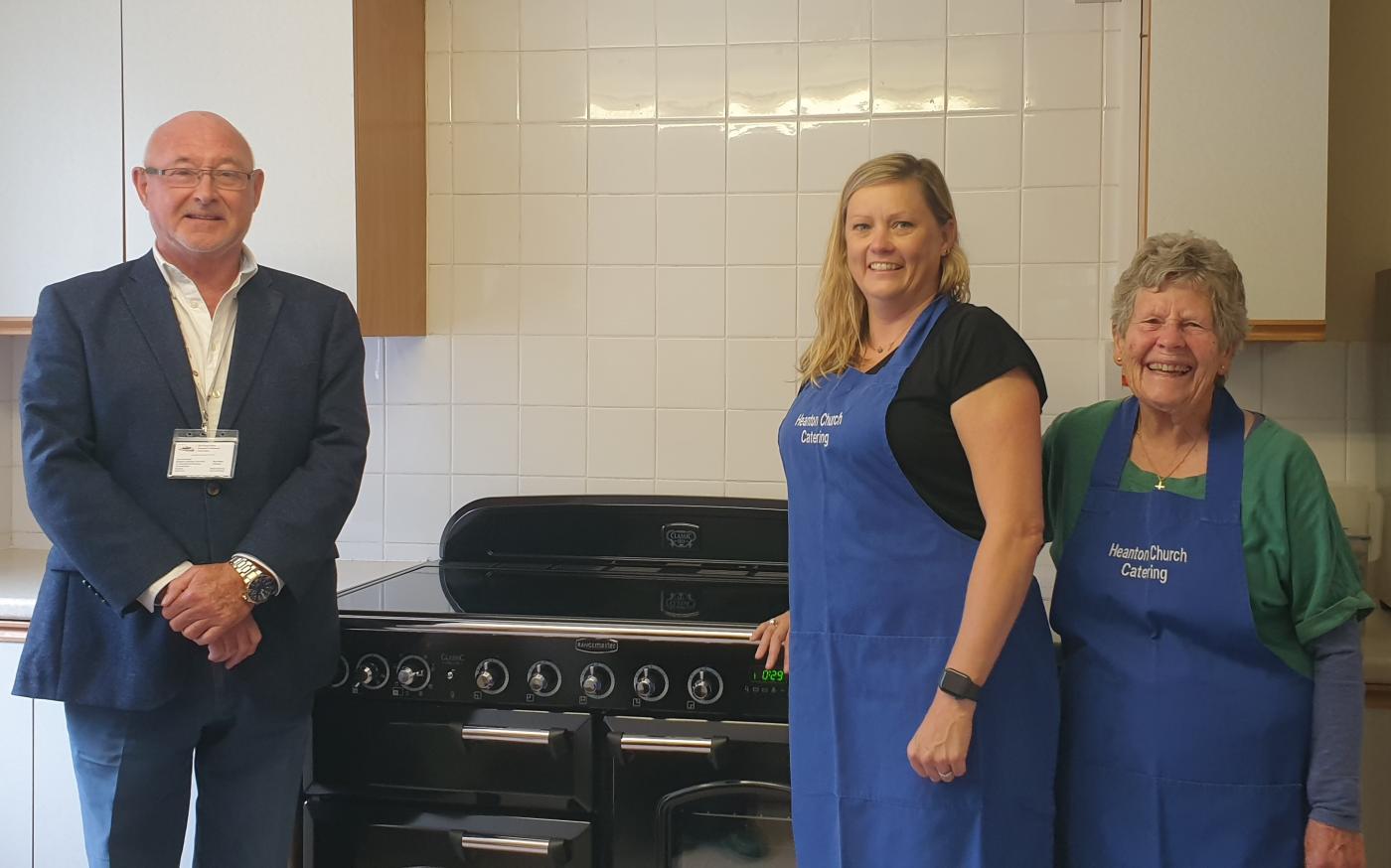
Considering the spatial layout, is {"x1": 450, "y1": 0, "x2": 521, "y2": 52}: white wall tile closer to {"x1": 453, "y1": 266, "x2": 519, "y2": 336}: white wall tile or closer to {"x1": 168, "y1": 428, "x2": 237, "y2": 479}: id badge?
{"x1": 453, "y1": 266, "x2": 519, "y2": 336}: white wall tile

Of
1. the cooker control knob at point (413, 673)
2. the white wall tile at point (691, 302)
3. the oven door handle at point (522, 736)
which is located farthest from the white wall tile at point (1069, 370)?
the cooker control knob at point (413, 673)

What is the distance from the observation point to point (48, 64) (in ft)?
7.61

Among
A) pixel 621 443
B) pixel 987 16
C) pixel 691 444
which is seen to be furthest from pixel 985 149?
pixel 621 443

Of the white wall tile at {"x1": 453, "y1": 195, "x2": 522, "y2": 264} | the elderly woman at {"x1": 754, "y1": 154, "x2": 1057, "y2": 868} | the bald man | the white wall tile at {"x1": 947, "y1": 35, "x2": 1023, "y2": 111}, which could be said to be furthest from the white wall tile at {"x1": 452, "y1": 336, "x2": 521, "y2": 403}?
the elderly woman at {"x1": 754, "y1": 154, "x2": 1057, "y2": 868}

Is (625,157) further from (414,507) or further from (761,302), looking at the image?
(414,507)

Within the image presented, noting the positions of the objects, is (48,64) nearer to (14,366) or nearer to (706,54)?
(14,366)

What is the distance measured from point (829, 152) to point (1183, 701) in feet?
4.47

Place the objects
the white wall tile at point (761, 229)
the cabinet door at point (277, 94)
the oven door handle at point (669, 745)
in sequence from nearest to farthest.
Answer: the oven door handle at point (669, 745) < the cabinet door at point (277, 94) < the white wall tile at point (761, 229)

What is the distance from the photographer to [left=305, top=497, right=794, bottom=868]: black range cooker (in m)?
A: 1.86

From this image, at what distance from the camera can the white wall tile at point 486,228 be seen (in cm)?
254

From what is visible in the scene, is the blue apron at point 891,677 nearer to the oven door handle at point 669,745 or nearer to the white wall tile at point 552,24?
the oven door handle at point 669,745

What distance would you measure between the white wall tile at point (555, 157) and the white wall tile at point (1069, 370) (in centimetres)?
99

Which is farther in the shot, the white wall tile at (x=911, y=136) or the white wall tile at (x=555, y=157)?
the white wall tile at (x=555, y=157)

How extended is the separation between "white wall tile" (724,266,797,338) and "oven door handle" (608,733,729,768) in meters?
0.92
